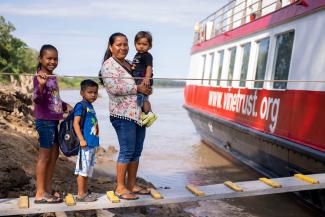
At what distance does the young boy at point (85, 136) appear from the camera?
4135 millimetres

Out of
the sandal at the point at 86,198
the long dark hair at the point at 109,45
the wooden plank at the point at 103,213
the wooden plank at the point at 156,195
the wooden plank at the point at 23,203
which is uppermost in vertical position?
the long dark hair at the point at 109,45

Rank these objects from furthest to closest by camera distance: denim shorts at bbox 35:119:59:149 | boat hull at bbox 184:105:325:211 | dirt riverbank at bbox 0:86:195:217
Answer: boat hull at bbox 184:105:325:211, dirt riverbank at bbox 0:86:195:217, denim shorts at bbox 35:119:59:149

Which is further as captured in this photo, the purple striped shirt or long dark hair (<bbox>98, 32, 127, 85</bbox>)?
long dark hair (<bbox>98, 32, 127, 85</bbox>)

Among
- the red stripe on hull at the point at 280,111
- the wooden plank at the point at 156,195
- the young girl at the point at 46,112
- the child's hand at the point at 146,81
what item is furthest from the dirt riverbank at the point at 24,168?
the red stripe on hull at the point at 280,111

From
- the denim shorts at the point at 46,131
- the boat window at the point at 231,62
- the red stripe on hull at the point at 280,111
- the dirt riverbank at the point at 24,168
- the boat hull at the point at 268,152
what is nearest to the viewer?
the denim shorts at the point at 46,131

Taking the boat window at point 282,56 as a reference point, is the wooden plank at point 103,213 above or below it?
below

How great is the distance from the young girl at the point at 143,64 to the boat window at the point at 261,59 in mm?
3914

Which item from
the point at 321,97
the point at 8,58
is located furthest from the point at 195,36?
the point at 8,58

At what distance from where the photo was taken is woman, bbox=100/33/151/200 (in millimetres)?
4172

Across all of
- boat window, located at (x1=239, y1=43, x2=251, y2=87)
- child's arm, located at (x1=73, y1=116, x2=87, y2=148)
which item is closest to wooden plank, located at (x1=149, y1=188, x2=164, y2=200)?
child's arm, located at (x1=73, y1=116, x2=87, y2=148)

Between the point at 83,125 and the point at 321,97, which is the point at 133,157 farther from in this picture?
the point at 321,97

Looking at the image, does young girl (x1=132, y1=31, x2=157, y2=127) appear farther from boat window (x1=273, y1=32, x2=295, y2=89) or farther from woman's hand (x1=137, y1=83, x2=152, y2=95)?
boat window (x1=273, y1=32, x2=295, y2=89)

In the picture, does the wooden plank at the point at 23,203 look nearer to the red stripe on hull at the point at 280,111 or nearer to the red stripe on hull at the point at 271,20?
the red stripe on hull at the point at 280,111

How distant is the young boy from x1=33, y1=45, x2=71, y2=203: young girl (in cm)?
21
